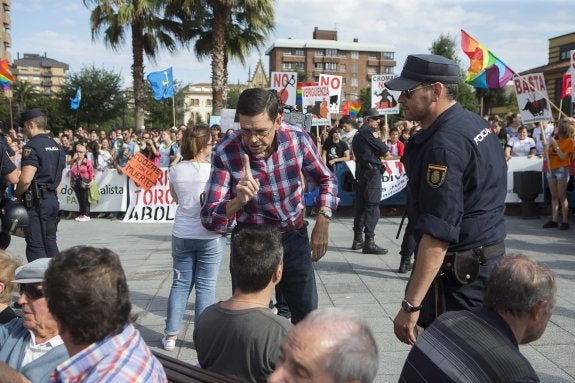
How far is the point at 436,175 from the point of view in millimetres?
2477

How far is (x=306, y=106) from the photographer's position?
12.9 m

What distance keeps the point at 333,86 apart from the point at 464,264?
10878mm

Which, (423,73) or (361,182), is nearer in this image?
(423,73)

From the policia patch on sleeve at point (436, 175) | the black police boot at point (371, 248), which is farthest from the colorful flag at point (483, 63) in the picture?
the policia patch on sleeve at point (436, 175)

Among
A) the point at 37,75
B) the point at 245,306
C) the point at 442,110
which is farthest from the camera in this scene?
the point at 37,75

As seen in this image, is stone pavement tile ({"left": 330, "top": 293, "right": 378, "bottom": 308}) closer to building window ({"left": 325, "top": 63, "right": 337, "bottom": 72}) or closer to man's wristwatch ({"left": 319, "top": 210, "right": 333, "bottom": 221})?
man's wristwatch ({"left": 319, "top": 210, "right": 333, "bottom": 221})

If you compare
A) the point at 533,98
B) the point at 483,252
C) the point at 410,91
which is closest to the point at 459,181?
the point at 483,252

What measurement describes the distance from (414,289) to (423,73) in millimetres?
961

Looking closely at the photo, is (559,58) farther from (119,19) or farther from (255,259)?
(255,259)

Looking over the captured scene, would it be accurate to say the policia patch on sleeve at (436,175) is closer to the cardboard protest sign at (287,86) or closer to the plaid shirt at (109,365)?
the plaid shirt at (109,365)

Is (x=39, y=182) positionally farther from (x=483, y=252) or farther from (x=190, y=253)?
(x=483, y=252)

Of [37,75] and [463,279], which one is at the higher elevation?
[37,75]

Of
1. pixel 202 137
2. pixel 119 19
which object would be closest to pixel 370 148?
pixel 202 137

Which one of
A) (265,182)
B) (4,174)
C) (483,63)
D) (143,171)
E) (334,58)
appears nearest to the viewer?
(265,182)
